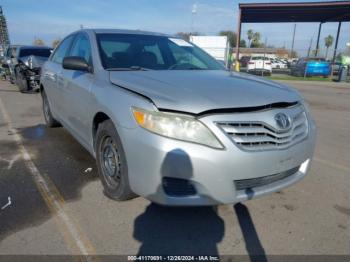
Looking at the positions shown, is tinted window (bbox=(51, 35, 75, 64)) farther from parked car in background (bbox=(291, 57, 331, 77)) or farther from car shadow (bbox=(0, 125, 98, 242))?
parked car in background (bbox=(291, 57, 331, 77))

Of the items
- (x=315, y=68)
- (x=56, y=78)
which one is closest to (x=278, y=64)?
(x=315, y=68)

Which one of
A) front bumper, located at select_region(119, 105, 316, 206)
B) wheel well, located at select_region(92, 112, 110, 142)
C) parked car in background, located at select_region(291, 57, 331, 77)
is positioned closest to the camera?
front bumper, located at select_region(119, 105, 316, 206)

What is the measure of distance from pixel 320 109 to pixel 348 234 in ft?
24.7

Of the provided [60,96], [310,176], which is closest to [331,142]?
[310,176]

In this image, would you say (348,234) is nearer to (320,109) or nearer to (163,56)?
(163,56)

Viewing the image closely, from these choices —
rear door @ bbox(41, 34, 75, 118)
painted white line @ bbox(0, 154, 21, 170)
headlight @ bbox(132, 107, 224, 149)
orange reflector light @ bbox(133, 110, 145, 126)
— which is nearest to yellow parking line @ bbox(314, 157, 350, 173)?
headlight @ bbox(132, 107, 224, 149)

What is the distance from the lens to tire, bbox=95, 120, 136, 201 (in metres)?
2.75

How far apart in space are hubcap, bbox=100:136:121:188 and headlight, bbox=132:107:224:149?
26.6 inches

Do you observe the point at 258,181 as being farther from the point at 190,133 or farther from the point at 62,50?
the point at 62,50

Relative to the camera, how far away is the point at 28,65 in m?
10.5

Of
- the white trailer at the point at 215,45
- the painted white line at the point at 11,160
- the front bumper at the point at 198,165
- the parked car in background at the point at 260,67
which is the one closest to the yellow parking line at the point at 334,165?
the front bumper at the point at 198,165

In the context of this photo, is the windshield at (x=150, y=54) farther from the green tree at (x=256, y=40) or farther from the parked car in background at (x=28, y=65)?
the green tree at (x=256, y=40)

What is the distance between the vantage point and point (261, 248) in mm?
2514

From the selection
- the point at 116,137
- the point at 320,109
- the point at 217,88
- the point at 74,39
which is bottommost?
the point at 320,109
